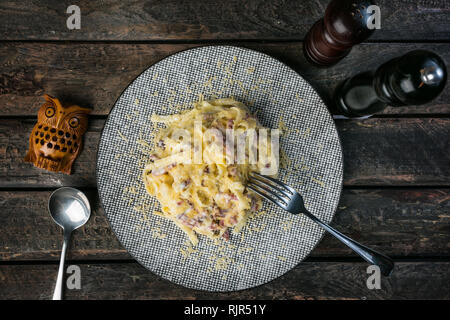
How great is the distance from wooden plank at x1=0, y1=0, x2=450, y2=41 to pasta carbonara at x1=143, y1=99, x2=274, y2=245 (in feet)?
1.43

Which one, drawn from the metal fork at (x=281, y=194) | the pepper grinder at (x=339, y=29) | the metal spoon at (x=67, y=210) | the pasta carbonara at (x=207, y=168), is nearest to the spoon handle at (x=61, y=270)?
the metal spoon at (x=67, y=210)

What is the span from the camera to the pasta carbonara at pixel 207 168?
1.31 meters

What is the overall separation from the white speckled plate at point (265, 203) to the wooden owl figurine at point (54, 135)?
6.4 inches

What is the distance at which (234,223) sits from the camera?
136cm

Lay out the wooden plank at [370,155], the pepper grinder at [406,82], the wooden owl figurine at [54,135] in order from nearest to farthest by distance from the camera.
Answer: the pepper grinder at [406,82] → the wooden owl figurine at [54,135] → the wooden plank at [370,155]

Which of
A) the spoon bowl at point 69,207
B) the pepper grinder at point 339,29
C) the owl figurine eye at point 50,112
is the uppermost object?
the pepper grinder at point 339,29

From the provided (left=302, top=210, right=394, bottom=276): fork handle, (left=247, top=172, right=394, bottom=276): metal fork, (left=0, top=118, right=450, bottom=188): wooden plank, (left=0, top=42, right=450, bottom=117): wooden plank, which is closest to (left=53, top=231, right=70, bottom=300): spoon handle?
(left=0, top=118, right=450, bottom=188): wooden plank

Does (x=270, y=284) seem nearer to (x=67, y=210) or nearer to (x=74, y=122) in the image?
(x=67, y=210)

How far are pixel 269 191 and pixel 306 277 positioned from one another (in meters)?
0.55

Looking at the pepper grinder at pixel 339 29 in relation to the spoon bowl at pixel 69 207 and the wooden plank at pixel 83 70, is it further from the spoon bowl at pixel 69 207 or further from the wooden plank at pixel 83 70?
the spoon bowl at pixel 69 207

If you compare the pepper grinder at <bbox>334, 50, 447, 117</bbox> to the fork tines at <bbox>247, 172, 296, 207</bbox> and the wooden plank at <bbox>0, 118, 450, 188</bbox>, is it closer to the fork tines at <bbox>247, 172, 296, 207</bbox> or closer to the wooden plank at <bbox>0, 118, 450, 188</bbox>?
the wooden plank at <bbox>0, 118, 450, 188</bbox>

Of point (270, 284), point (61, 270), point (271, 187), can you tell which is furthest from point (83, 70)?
point (270, 284)

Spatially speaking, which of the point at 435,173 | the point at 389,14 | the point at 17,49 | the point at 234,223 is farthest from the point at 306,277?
the point at 17,49
